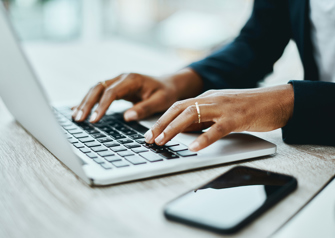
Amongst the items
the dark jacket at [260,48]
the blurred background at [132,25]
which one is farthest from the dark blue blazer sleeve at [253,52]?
the blurred background at [132,25]

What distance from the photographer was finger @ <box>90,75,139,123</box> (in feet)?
2.42

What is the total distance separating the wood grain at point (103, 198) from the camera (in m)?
0.36

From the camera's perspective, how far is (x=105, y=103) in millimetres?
751

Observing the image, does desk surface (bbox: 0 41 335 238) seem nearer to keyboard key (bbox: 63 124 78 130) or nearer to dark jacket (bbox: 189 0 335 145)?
keyboard key (bbox: 63 124 78 130)

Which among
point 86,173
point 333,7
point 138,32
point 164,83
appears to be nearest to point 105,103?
point 164,83

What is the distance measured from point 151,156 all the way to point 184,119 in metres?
0.09

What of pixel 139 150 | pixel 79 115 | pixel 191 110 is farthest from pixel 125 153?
pixel 79 115

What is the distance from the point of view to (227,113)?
1.94 feet

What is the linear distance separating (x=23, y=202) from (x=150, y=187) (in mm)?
148

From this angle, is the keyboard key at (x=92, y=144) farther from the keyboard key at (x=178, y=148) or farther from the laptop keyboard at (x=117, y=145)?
the keyboard key at (x=178, y=148)

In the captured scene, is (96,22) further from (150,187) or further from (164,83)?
(150,187)

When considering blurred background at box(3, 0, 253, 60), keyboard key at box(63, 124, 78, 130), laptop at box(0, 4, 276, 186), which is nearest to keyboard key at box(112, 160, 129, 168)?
laptop at box(0, 4, 276, 186)

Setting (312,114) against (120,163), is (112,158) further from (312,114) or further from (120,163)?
(312,114)

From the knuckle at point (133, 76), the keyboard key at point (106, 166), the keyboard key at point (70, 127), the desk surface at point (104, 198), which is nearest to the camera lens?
the desk surface at point (104, 198)
